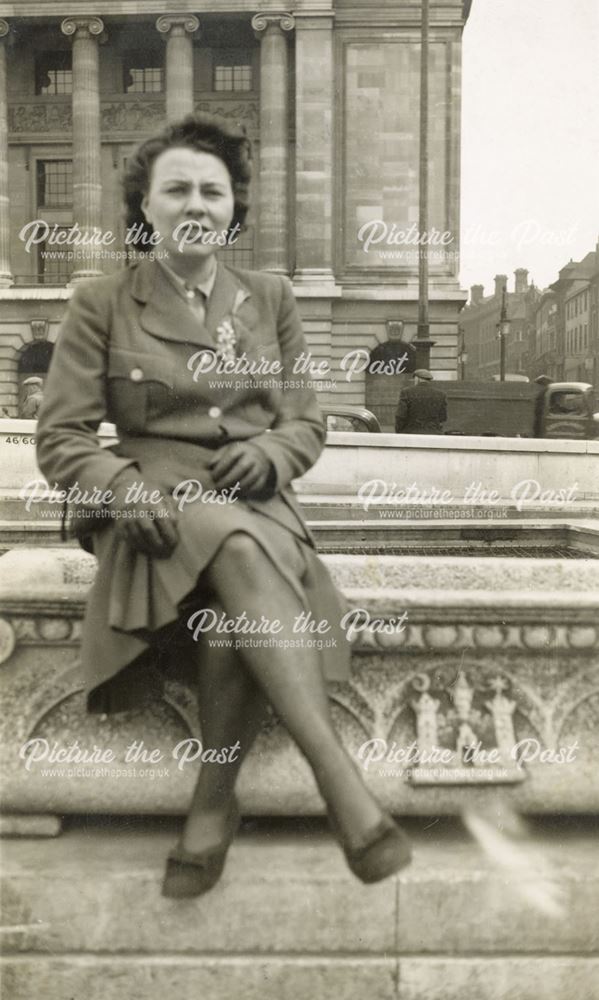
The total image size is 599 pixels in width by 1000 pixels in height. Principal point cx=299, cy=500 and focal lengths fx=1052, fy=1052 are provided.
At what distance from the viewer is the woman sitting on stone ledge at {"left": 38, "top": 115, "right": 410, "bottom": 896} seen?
233 centimetres

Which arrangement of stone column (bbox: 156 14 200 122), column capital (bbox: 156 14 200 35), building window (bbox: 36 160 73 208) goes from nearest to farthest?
column capital (bbox: 156 14 200 35) → stone column (bbox: 156 14 200 122) → building window (bbox: 36 160 73 208)

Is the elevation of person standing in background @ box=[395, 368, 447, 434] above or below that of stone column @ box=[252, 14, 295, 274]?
below

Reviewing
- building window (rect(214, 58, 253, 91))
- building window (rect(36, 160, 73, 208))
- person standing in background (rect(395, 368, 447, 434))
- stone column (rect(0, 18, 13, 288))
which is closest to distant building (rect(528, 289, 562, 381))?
building window (rect(214, 58, 253, 91))

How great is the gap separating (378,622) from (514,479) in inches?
297

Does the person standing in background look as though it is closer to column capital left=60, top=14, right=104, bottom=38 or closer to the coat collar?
the coat collar

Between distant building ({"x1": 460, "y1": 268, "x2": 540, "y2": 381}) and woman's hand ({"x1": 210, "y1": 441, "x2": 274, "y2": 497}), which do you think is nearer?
woman's hand ({"x1": 210, "y1": 441, "x2": 274, "y2": 497})

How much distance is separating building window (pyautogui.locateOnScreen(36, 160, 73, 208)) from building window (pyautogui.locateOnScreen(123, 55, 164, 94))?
3.10m

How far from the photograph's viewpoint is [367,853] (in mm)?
2250

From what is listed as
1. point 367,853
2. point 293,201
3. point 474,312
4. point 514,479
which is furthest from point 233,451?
point 474,312

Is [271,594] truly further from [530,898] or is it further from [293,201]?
[293,201]

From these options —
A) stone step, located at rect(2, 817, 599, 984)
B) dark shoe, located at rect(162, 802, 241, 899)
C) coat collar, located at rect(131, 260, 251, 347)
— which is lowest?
stone step, located at rect(2, 817, 599, 984)

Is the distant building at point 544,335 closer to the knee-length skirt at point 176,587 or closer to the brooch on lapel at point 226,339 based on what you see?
the brooch on lapel at point 226,339

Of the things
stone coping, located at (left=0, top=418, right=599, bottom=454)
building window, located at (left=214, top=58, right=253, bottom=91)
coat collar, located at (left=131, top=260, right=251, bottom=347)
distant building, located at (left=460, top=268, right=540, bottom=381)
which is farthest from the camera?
distant building, located at (left=460, top=268, right=540, bottom=381)

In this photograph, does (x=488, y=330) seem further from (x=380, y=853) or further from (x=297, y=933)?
(x=380, y=853)
